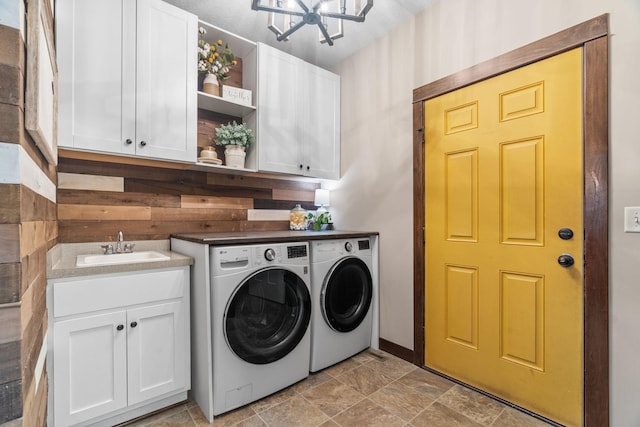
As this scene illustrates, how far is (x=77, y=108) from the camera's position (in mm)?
1685

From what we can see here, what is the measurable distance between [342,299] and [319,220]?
0.80 meters

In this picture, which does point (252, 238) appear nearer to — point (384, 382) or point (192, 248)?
point (192, 248)

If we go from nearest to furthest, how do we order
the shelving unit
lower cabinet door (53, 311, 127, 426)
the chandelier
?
the chandelier
lower cabinet door (53, 311, 127, 426)
the shelving unit

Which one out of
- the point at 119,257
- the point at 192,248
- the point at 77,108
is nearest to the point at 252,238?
the point at 192,248

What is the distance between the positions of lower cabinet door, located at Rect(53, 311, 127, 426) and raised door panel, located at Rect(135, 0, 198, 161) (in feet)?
3.29

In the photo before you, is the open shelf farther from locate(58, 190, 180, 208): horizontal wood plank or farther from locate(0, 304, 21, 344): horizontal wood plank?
locate(0, 304, 21, 344): horizontal wood plank

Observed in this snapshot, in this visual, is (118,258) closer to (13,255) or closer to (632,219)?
(13,255)

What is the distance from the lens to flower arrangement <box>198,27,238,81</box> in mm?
2214

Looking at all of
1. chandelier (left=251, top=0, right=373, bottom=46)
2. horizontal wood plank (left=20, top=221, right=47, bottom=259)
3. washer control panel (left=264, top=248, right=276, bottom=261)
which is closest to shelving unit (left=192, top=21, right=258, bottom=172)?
washer control panel (left=264, top=248, right=276, bottom=261)

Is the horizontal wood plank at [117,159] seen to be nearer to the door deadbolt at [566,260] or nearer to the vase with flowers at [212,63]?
the vase with flowers at [212,63]

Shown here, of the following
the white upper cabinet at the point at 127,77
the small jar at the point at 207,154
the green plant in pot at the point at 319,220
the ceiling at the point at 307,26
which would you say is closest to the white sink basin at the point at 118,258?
the white upper cabinet at the point at 127,77

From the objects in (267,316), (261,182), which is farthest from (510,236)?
(261,182)

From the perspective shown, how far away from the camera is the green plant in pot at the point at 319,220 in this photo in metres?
2.88

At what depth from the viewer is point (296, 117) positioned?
8.57 feet
